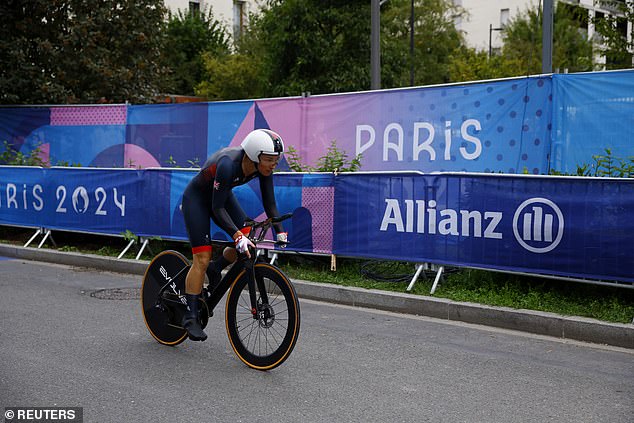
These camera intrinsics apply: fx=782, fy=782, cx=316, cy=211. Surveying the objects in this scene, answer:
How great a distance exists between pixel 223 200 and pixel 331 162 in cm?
468

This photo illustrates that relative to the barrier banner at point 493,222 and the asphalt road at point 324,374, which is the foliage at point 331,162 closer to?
the barrier banner at point 493,222

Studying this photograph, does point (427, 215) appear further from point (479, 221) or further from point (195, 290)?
point (195, 290)

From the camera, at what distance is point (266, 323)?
5941 millimetres

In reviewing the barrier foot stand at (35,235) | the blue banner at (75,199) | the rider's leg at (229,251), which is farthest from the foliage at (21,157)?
the rider's leg at (229,251)

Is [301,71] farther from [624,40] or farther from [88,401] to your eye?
[88,401]

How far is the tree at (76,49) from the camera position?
55.4 ft

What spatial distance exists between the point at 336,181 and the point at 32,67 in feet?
32.9

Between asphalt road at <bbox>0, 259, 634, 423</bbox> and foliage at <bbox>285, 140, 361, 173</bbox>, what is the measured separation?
2.73m

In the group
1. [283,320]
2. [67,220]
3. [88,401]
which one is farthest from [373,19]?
[88,401]

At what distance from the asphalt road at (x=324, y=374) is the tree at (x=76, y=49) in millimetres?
10028

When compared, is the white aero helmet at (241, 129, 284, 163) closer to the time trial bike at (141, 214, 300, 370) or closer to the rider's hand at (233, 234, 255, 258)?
the time trial bike at (141, 214, 300, 370)

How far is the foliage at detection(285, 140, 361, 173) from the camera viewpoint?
410 inches

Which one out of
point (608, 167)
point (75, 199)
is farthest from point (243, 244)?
point (75, 199)

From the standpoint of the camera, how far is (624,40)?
16.3 m
